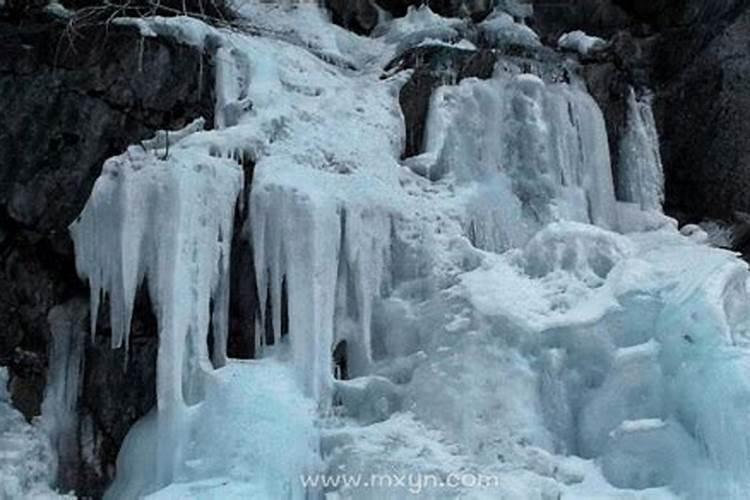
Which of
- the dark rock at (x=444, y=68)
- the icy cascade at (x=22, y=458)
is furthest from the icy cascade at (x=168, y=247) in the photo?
the dark rock at (x=444, y=68)

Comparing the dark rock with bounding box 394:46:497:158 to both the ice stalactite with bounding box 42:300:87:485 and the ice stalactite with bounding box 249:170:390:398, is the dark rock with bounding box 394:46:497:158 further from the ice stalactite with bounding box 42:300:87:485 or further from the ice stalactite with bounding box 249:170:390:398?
the ice stalactite with bounding box 42:300:87:485

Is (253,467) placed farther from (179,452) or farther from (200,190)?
(200,190)

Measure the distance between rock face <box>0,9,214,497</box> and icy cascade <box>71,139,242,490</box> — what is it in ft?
1.56

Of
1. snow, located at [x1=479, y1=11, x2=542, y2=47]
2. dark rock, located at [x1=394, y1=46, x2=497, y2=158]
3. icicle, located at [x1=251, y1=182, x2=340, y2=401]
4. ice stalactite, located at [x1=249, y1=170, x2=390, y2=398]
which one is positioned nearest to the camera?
icicle, located at [x1=251, y1=182, x2=340, y2=401]

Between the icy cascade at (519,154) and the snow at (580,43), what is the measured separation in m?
1.07

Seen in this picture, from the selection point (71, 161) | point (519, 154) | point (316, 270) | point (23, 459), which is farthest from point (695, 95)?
point (23, 459)

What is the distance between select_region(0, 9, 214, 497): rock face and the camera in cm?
866

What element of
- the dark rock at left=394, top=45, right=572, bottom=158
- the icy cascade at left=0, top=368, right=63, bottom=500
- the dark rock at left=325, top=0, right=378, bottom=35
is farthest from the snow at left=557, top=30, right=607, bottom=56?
the icy cascade at left=0, top=368, right=63, bottom=500

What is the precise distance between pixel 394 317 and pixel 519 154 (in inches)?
104

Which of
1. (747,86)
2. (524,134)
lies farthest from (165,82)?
(747,86)

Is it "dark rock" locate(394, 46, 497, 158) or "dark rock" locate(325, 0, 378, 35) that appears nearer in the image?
"dark rock" locate(394, 46, 497, 158)

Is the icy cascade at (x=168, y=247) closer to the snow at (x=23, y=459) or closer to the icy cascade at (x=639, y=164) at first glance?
the snow at (x=23, y=459)

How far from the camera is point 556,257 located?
8.55 meters

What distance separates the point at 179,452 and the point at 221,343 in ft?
3.11
